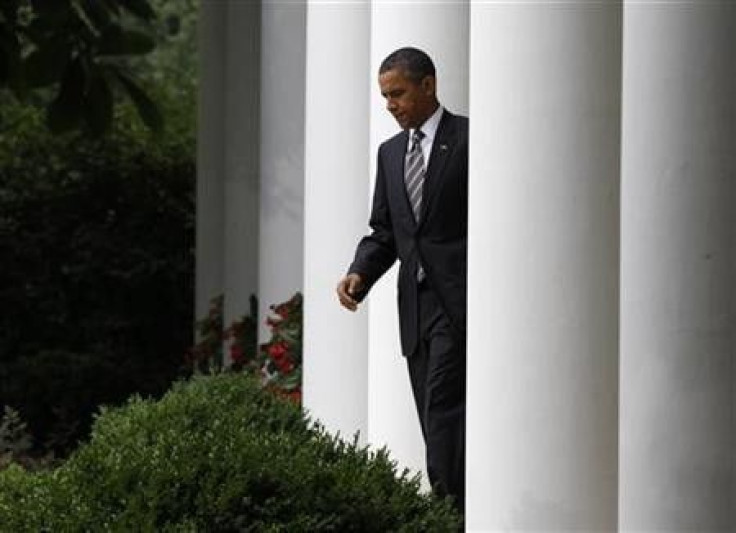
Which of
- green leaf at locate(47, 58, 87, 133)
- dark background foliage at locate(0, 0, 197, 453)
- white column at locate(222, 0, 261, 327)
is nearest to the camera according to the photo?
green leaf at locate(47, 58, 87, 133)

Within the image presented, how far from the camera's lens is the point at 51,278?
21781 mm

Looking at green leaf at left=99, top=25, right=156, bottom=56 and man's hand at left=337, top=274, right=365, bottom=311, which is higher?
green leaf at left=99, top=25, right=156, bottom=56

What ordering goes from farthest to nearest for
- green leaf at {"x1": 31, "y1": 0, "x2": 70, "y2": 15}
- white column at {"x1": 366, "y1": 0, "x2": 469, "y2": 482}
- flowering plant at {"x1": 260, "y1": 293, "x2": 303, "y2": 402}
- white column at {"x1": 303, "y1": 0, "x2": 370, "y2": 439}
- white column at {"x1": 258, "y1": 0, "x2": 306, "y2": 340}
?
white column at {"x1": 258, "y1": 0, "x2": 306, "y2": 340} < flowering plant at {"x1": 260, "y1": 293, "x2": 303, "y2": 402} < white column at {"x1": 303, "y1": 0, "x2": 370, "y2": 439} < green leaf at {"x1": 31, "y1": 0, "x2": 70, "y2": 15} < white column at {"x1": 366, "y1": 0, "x2": 469, "y2": 482}

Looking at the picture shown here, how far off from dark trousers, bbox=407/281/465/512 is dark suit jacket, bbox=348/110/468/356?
37 mm

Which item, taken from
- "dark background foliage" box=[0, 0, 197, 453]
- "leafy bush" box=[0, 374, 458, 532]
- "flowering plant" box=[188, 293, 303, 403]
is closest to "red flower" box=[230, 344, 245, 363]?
"flowering plant" box=[188, 293, 303, 403]

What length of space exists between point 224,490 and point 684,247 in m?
1.80

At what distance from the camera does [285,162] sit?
50.9 ft

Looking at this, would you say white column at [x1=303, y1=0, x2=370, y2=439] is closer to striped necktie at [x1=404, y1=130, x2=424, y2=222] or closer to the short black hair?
striped necktie at [x1=404, y1=130, x2=424, y2=222]

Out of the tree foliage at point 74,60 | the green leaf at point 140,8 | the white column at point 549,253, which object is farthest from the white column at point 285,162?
the white column at point 549,253

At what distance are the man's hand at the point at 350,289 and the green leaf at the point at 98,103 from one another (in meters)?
1.61

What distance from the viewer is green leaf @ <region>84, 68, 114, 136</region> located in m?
11.3

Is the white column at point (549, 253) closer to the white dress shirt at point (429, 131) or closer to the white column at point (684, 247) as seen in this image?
the white column at point (684, 247)

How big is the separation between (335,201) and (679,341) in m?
4.04

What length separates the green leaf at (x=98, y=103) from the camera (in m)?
11.3
